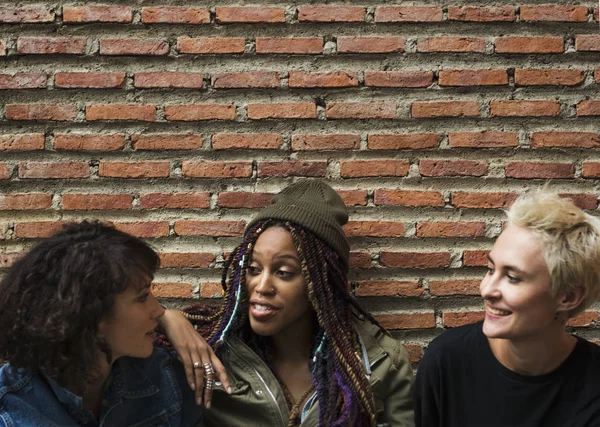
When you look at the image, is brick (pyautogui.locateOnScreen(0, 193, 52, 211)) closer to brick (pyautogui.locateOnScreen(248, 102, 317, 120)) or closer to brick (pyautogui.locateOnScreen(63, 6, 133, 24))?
Answer: brick (pyautogui.locateOnScreen(63, 6, 133, 24))

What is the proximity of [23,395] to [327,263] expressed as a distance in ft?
4.13

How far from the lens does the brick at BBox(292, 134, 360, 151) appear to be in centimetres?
344

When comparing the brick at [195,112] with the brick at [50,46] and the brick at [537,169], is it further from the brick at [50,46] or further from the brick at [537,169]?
the brick at [537,169]

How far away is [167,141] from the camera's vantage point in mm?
3416

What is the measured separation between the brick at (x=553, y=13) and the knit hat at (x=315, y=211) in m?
1.22

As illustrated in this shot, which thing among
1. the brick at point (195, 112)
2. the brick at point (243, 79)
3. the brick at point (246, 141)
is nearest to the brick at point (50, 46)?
the brick at point (195, 112)

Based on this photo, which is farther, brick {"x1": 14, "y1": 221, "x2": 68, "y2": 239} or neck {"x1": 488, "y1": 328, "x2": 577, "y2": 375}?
brick {"x1": 14, "y1": 221, "x2": 68, "y2": 239}

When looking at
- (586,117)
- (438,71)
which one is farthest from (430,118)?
(586,117)

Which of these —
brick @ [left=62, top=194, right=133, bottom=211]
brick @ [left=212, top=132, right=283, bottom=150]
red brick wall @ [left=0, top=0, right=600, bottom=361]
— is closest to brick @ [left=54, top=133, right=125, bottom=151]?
red brick wall @ [left=0, top=0, right=600, bottom=361]

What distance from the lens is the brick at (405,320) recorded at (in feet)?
11.4

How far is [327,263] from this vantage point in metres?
3.08

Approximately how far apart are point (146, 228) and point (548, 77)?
78.0 inches

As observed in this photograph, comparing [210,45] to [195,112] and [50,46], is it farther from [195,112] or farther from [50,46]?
[50,46]

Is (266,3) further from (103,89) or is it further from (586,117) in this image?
(586,117)
